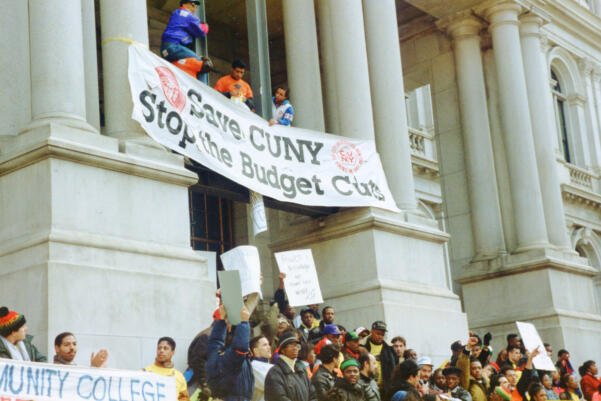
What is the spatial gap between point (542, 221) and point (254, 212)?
10497 mm

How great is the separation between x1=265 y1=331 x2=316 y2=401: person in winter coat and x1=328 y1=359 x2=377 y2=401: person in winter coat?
241mm

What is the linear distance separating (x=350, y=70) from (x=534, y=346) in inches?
Result: 239

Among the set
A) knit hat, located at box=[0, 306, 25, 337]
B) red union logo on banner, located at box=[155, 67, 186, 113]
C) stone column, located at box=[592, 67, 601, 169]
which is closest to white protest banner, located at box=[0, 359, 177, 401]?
knit hat, located at box=[0, 306, 25, 337]

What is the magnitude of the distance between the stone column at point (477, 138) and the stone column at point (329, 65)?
6.70 meters

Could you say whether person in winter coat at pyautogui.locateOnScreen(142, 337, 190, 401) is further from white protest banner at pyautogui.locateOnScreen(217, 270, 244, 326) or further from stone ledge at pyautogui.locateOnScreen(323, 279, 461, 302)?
stone ledge at pyautogui.locateOnScreen(323, 279, 461, 302)

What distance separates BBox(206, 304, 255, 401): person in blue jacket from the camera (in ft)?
29.3

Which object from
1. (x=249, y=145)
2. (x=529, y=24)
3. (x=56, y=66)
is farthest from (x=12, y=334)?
(x=529, y=24)

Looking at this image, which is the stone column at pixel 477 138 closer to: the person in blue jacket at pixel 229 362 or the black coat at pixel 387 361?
the black coat at pixel 387 361

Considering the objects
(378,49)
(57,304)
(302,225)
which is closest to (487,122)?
(378,49)

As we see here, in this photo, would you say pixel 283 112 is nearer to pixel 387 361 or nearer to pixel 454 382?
pixel 387 361

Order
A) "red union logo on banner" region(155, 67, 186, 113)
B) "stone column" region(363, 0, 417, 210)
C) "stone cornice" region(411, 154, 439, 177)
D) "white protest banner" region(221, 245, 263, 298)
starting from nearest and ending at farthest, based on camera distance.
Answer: "white protest banner" region(221, 245, 263, 298) < "red union logo on banner" region(155, 67, 186, 113) < "stone column" region(363, 0, 417, 210) < "stone cornice" region(411, 154, 439, 177)

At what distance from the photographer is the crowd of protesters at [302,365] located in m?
9.02

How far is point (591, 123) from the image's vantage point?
34.2 metres

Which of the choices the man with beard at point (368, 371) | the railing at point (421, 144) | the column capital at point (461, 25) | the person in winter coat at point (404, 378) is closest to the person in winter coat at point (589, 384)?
the person in winter coat at point (404, 378)
